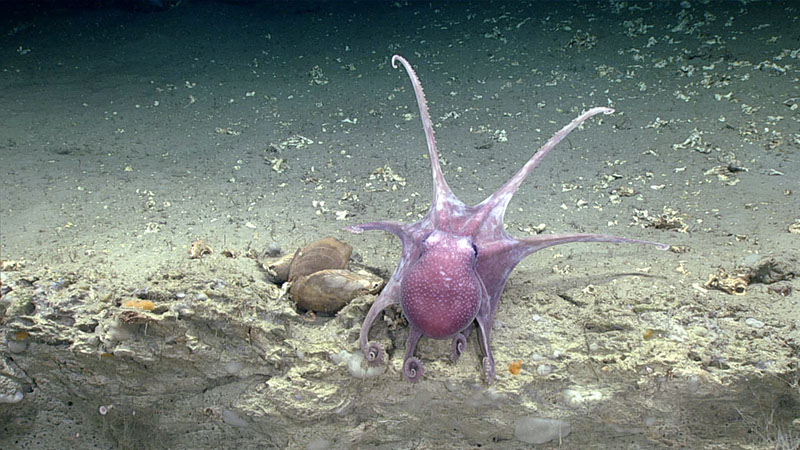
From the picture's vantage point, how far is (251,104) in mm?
4738

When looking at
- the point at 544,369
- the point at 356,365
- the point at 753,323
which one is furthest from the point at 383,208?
the point at 753,323

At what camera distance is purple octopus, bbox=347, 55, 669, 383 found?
81.0 inches

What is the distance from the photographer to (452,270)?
2.07m

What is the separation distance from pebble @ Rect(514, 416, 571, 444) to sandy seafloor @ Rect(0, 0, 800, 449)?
1.6 inches

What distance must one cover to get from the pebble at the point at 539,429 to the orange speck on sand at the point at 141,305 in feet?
5.27

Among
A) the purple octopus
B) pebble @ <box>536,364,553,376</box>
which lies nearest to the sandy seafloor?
pebble @ <box>536,364,553,376</box>

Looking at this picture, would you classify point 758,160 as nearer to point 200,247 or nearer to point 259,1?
point 200,247

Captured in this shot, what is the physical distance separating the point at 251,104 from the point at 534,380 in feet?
11.4

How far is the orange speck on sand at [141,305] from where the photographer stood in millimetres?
2318

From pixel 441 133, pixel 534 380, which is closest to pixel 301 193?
pixel 441 133

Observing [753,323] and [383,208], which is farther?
[383,208]

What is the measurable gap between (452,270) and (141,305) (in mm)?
1311

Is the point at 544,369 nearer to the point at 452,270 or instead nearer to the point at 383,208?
the point at 452,270

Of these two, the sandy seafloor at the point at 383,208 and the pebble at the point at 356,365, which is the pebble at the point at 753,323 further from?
the pebble at the point at 356,365
